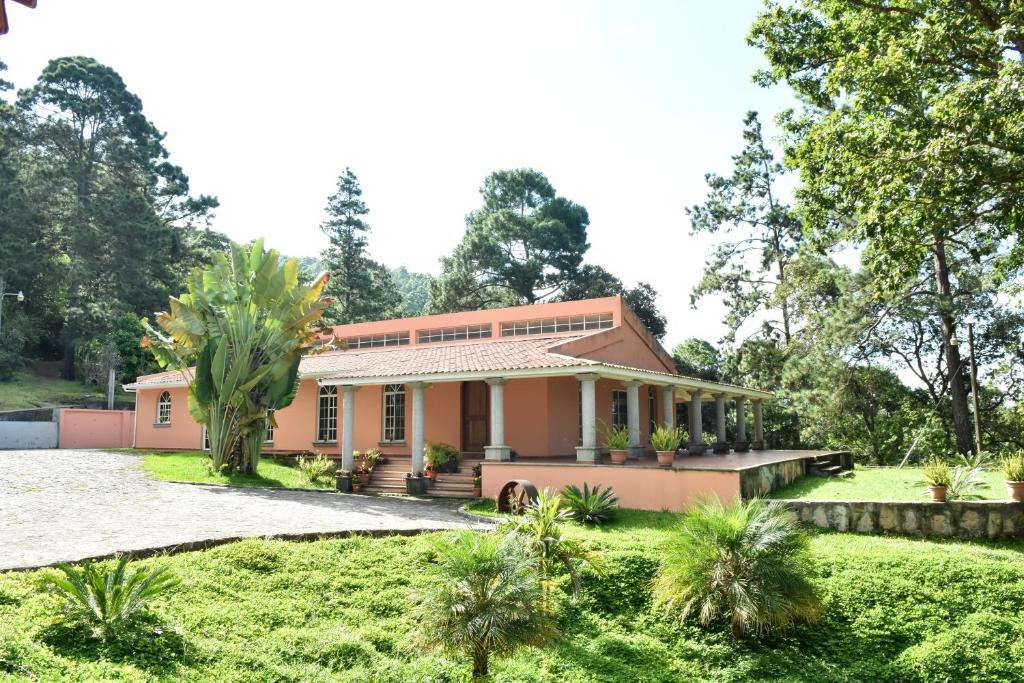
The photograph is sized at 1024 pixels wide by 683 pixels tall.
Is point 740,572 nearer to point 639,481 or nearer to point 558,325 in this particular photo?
point 639,481

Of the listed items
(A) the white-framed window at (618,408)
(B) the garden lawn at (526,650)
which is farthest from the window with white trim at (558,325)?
(B) the garden lawn at (526,650)

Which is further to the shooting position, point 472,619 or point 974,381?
point 974,381

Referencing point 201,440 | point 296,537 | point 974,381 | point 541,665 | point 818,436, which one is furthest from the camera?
point 818,436

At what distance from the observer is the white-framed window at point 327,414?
69.9ft

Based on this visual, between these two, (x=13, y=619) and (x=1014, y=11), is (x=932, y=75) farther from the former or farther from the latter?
(x=13, y=619)

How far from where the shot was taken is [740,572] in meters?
7.77

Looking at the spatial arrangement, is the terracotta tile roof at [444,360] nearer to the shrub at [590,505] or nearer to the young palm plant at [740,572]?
the shrub at [590,505]

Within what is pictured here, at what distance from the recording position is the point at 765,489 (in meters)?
13.4

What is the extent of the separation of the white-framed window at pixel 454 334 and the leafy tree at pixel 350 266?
22.0m

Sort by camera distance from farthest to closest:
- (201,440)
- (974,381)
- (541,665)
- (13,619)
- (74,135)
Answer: (74,135) < (201,440) < (974,381) < (541,665) < (13,619)

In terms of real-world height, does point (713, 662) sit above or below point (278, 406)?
below

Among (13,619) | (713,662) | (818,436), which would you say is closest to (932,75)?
(713,662)

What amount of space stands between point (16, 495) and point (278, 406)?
21.0ft

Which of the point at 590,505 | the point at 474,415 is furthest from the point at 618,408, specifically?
the point at 590,505
